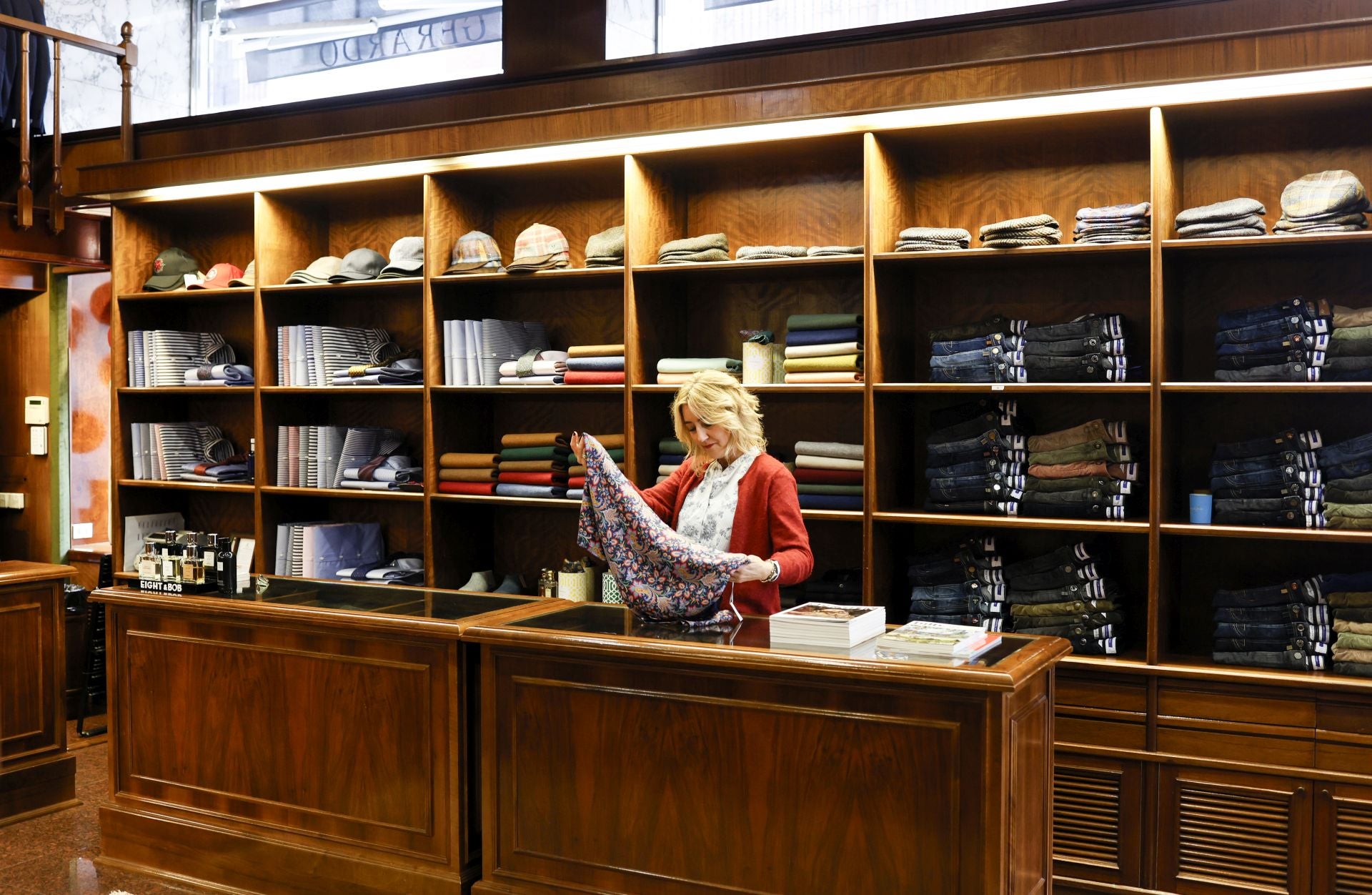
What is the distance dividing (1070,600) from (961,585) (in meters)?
0.37

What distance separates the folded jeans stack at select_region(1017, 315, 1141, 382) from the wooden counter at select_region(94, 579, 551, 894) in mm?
1914

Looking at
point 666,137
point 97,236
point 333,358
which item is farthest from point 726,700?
point 97,236

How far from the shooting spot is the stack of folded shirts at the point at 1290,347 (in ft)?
12.1

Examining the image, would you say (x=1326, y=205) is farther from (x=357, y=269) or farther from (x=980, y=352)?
(x=357, y=269)

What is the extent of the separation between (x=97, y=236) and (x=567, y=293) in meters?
2.83

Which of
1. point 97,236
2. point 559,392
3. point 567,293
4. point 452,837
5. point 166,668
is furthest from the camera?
point 97,236

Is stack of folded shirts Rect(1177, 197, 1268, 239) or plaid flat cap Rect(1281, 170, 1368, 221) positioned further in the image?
stack of folded shirts Rect(1177, 197, 1268, 239)

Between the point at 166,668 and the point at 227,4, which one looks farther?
the point at 227,4

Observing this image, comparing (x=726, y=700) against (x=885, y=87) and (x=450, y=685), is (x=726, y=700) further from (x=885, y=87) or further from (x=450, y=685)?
(x=885, y=87)

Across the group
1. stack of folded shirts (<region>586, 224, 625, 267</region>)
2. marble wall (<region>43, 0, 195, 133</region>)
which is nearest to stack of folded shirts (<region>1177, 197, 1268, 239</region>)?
stack of folded shirts (<region>586, 224, 625, 267</region>)

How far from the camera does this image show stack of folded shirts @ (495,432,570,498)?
5.01 meters

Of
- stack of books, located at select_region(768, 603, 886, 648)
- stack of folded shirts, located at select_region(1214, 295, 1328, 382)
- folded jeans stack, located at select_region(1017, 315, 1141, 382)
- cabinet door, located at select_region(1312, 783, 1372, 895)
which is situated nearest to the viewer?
stack of books, located at select_region(768, 603, 886, 648)

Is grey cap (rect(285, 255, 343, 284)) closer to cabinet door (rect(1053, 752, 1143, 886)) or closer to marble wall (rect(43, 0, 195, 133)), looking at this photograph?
marble wall (rect(43, 0, 195, 133))

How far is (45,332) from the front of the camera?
6570mm
